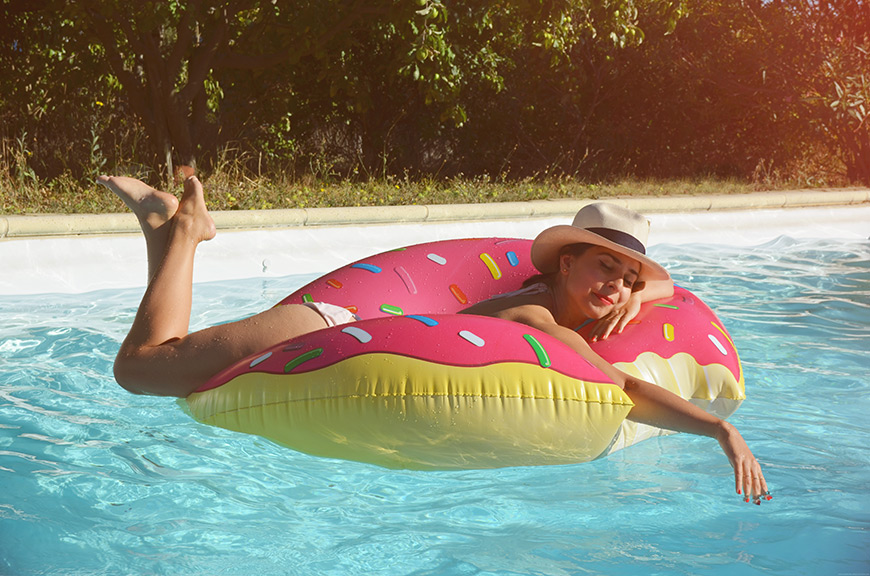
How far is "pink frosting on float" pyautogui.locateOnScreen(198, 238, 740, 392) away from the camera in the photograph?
263 centimetres

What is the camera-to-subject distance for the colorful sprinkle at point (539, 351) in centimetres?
263

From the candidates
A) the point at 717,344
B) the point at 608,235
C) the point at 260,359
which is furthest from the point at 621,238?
the point at 260,359

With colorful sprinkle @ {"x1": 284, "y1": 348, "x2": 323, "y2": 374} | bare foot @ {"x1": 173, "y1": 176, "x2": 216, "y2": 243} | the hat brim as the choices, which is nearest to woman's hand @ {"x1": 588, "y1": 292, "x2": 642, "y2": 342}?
the hat brim

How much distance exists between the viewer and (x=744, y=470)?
2.42 meters

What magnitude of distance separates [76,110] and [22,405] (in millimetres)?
6609

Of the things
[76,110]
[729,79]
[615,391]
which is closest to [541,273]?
[615,391]

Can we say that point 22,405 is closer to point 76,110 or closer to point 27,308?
point 27,308

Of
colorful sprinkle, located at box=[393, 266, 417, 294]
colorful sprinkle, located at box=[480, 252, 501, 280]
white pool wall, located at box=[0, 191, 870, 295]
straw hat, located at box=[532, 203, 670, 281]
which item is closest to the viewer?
straw hat, located at box=[532, 203, 670, 281]

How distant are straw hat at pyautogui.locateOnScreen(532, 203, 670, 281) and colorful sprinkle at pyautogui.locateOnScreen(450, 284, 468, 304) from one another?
438 mm

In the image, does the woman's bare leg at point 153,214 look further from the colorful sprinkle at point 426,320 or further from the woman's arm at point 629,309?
the woman's arm at point 629,309

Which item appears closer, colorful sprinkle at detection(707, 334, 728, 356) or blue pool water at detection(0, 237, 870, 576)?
blue pool water at detection(0, 237, 870, 576)

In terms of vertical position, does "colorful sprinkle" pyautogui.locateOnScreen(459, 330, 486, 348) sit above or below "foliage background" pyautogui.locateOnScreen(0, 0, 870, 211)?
below

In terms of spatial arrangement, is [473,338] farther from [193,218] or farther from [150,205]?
[150,205]

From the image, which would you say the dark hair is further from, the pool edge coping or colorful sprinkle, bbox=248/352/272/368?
the pool edge coping
